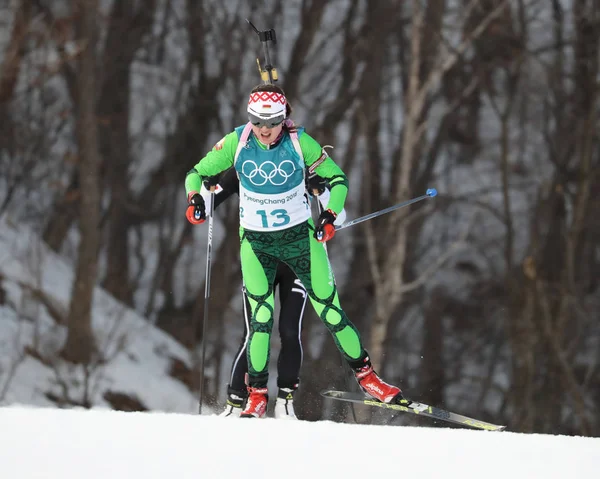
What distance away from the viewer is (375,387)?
685 centimetres

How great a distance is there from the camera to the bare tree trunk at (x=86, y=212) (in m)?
16.8

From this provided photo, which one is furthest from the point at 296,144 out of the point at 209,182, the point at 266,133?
the point at 209,182

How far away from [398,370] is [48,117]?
784cm

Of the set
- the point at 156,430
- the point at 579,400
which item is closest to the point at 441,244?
the point at 579,400

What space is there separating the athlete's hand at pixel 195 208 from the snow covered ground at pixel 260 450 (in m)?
1.16

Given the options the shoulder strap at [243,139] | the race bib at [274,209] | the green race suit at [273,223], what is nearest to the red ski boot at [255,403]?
the green race suit at [273,223]

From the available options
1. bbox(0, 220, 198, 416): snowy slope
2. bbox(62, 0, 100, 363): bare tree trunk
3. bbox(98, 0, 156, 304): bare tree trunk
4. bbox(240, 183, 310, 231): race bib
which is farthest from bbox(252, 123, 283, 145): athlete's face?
bbox(98, 0, 156, 304): bare tree trunk

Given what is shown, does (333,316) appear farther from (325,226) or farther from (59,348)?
(59,348)

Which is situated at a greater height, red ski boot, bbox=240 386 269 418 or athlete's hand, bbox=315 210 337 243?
athlete's hand, bbox=315 210 337 243

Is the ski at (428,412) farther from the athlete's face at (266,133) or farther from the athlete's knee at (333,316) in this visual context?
the athlete's face at (266,133)

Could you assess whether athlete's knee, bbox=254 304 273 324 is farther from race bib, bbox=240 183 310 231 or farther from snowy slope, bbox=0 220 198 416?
snowy slope, bbox=0 220 198 416

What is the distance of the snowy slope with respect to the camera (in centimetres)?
1617

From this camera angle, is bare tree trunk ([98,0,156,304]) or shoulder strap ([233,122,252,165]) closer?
shoulder strap ([233,122,252,165])

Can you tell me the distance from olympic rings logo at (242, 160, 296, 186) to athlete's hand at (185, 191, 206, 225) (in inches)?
14.4
